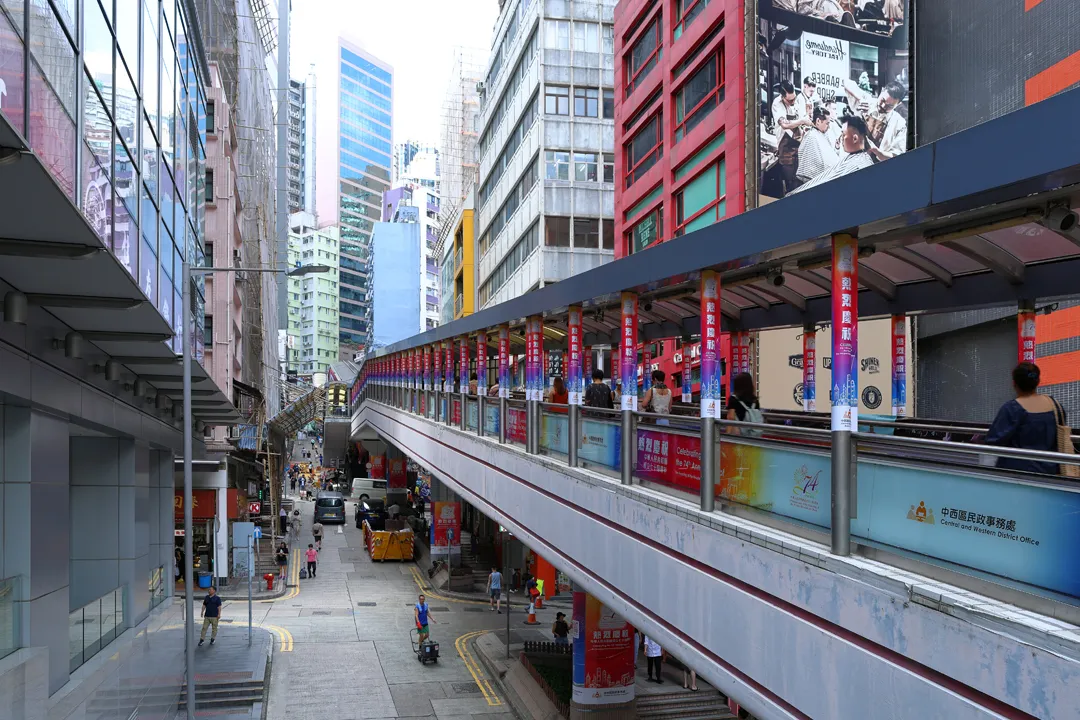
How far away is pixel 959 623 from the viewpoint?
505 centimetres

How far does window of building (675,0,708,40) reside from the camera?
33.6m

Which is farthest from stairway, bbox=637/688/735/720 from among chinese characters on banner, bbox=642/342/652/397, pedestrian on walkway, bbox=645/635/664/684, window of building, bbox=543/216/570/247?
window of building, bbox=543/216/570/247

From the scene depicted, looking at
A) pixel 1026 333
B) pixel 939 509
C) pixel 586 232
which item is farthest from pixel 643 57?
pixel 939 509

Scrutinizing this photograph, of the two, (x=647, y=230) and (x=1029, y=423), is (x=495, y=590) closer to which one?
(x=647, y=230)

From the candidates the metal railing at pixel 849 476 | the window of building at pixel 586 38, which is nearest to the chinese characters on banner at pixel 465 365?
the metal railing at pixel 849 476

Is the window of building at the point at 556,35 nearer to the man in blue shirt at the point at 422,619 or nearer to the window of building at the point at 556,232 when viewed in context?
the window of building at the point at 556,232

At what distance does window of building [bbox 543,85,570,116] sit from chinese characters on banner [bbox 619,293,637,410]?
119ft

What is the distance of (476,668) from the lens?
23828 millimetres

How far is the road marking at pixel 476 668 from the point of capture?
21.3 m

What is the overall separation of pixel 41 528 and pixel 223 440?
26906mm

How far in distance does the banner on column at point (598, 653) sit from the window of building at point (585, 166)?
30.8m

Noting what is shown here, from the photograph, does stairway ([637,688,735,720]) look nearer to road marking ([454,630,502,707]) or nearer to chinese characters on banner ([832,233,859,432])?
road marking ([454,630,502,707])

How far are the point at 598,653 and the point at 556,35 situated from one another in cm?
3516

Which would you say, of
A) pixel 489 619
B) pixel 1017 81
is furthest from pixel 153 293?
pixel 1017 81
